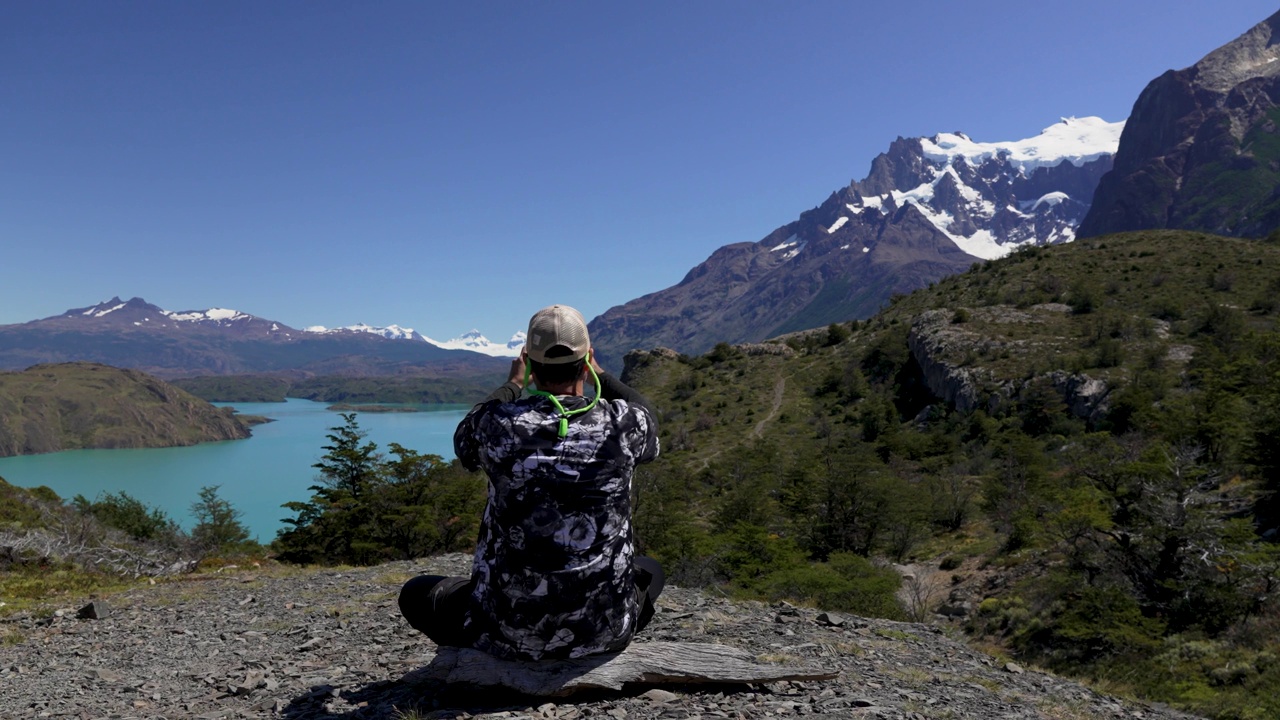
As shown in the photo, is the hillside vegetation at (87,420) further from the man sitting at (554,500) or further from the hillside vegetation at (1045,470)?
the man sitting at (554,500)

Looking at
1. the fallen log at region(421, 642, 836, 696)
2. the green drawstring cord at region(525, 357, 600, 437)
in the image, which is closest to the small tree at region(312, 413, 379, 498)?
the fallen log at region(421, 642, 836, 696)

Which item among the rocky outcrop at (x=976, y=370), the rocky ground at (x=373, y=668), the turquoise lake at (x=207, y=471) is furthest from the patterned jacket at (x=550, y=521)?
the turquoise lake at (x=207, y=471)

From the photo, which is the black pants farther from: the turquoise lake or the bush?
the turquoise lake

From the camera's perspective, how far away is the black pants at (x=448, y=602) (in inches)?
153

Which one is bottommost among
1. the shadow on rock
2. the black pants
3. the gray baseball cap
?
the shadow on rock

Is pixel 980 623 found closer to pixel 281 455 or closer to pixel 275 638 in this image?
pixel 275 638

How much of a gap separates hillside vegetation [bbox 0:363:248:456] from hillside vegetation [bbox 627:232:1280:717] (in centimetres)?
17333

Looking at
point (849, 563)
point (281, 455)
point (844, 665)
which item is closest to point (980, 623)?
point (849, 563)

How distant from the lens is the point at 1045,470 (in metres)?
32.3

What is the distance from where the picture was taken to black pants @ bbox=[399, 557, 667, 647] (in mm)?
3875

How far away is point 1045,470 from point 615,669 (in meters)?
35.3

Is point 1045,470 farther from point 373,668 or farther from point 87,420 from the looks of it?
point 87,420

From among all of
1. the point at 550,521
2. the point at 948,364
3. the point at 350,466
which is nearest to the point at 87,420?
the point at 350,466

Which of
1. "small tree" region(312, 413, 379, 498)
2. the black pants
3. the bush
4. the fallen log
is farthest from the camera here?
the bush
